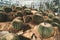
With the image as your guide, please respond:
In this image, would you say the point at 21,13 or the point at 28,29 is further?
the point at 21,13

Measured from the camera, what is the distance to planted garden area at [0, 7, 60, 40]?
1.32 m

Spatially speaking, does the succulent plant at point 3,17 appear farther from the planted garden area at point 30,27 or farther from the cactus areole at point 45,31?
the cactus areole at point 45,31

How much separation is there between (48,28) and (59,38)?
55cm

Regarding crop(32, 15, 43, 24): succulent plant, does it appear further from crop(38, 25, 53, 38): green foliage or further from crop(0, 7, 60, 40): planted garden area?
crop(38, 25, 53, 38): green foliage

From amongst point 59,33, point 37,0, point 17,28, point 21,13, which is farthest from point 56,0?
point 17,28

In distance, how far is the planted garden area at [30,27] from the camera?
132cm

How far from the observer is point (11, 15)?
2.42m

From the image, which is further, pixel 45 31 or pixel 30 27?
pixel 30 27

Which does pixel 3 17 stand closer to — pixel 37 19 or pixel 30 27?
pixel 30 27

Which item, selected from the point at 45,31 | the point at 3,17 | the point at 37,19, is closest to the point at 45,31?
the point at 45,31

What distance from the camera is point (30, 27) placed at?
2.11 m

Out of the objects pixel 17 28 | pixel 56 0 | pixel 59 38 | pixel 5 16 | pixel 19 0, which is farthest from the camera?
pixel 19 0

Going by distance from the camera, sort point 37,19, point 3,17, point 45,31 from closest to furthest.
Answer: point 45,31 < point 37,19 < point 3,17

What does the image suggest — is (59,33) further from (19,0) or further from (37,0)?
(19,0)
